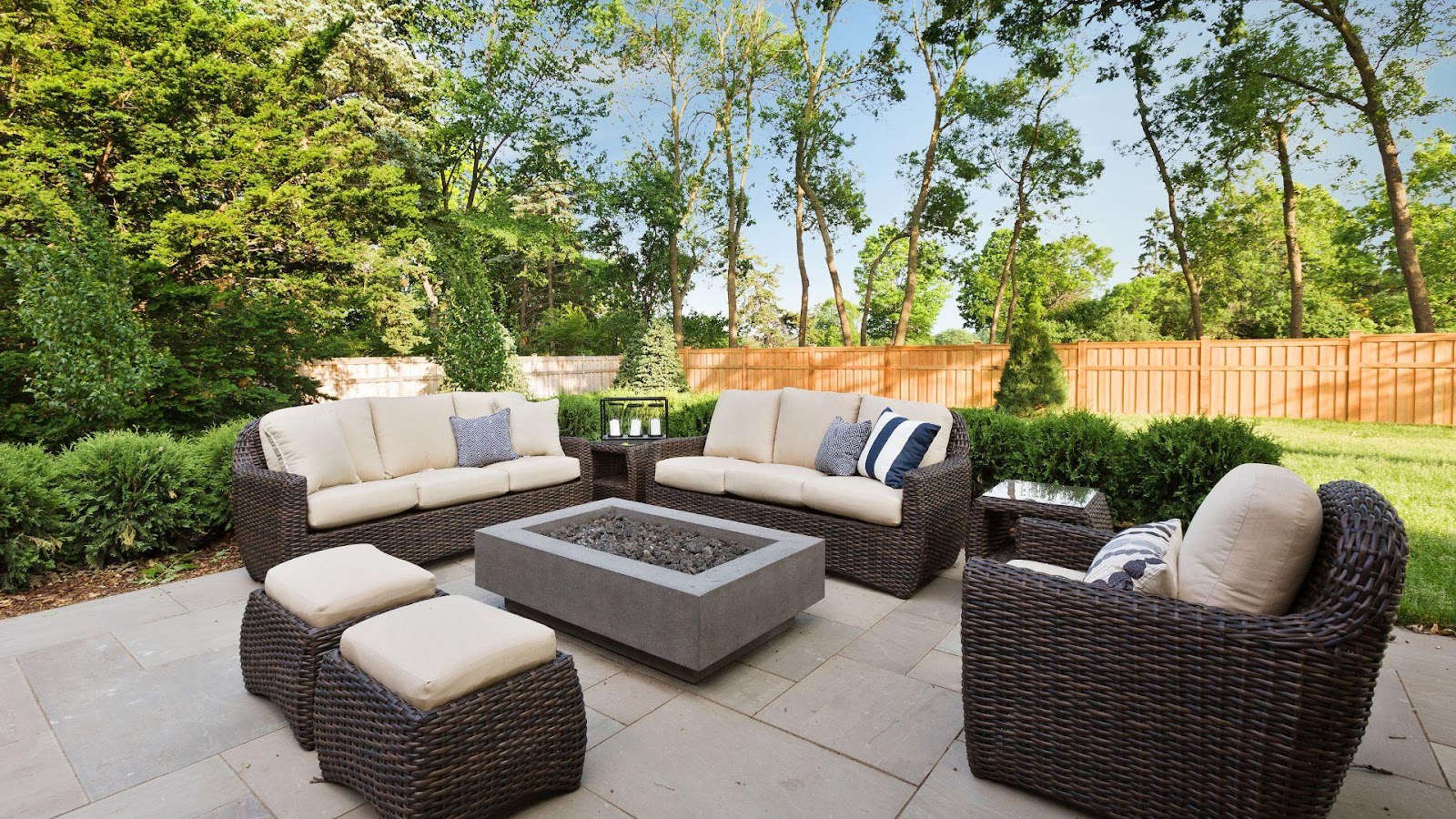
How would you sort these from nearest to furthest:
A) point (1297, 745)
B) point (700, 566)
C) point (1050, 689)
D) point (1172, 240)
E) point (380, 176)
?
1. point (1297, 745)
2. point (1050, 689)
3. point (700, 566)
4. point (380, 176)
5. point (1172, 240)

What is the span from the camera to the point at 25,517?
3256mm

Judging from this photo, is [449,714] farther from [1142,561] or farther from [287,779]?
[1142,561]

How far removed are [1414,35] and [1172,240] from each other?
5287mm

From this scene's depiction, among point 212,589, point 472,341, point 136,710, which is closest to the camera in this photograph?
point 136,710

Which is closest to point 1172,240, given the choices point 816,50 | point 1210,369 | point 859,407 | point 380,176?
point 1210,369

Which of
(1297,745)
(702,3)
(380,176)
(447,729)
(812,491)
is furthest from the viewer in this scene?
(702,3)

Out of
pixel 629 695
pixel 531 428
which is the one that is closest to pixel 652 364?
pixel 531 428

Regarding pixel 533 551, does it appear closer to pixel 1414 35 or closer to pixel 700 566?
pixel 700 566

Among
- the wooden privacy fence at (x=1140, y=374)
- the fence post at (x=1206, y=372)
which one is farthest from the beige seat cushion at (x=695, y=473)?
the fence post at (x=1206, y=372)

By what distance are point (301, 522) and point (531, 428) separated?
1.63 m

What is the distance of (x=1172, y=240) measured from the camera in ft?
46.8

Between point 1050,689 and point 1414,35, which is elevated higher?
point 1414,35

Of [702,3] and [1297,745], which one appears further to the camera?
[702,3]

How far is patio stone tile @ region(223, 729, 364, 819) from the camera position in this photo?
1660mm
